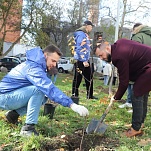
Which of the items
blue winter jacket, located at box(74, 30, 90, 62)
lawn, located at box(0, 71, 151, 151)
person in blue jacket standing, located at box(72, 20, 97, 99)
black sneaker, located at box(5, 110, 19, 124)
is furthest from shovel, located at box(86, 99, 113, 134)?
blue winter jacket, located at box(74, 30, 90, 62)

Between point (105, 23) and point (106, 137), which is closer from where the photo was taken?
point (106, 137)

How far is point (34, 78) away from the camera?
9.75 ft

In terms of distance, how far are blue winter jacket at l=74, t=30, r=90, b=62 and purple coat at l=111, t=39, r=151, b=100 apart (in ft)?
7.63

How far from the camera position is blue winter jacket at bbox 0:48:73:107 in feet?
9.38

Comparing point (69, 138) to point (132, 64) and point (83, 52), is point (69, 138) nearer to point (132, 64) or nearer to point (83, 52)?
point (132, 64)

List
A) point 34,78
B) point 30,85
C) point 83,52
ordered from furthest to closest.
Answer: point 83,52 < point 30,85 < point 34,78

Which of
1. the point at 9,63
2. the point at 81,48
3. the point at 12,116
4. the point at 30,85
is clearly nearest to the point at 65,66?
the point at 9,63

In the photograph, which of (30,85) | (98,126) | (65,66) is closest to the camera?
(30,85)

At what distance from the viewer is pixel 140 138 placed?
3.48 m

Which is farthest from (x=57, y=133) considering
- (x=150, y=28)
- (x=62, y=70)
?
(x=62, y=70)

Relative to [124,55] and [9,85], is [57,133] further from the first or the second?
[124,55]

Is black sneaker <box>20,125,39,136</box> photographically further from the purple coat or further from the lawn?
the purple coat

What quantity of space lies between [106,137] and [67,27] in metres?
25.4

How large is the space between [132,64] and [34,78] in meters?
1.30
